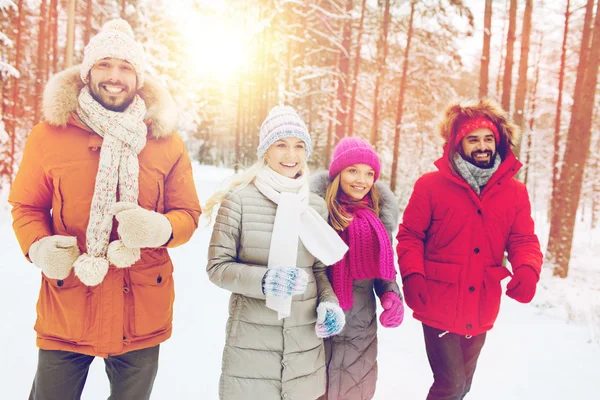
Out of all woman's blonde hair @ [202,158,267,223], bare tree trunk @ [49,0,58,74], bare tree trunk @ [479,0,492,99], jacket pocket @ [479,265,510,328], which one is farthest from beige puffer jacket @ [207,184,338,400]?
bare tree trunk @ [49,0,58,74]

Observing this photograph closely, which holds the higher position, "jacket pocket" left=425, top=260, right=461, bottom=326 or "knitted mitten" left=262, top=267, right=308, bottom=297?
"knitted mitten" left=262, top=267, right=308, bottom=297

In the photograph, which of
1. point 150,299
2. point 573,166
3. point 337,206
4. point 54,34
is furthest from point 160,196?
point 54,34

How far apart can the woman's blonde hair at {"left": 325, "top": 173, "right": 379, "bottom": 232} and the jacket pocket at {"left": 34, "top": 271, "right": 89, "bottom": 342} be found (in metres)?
1.73

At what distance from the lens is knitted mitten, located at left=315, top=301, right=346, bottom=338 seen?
2.41 meters

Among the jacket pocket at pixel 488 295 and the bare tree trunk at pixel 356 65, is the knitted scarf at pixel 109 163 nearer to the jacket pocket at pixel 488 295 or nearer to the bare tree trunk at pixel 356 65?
the jacket pocket at pixel 488 295

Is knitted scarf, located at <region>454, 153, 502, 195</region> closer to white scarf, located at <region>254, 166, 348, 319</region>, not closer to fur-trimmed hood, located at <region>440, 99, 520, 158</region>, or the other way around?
fur-trimmed hood, located at <region>440, 99, 520, 158</region>

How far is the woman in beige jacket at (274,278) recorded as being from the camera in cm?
237

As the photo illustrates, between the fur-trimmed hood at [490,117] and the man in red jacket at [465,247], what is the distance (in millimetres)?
13

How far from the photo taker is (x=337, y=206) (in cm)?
304

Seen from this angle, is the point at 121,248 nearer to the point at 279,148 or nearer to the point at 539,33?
the point at 279,148

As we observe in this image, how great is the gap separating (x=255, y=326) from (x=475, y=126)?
2340 millimetres

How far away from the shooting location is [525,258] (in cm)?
290

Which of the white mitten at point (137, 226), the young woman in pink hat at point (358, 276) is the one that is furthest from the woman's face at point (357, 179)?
the white mitten at point (137, 226)

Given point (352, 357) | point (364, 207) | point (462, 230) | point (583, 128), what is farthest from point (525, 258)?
point (583, 128)
